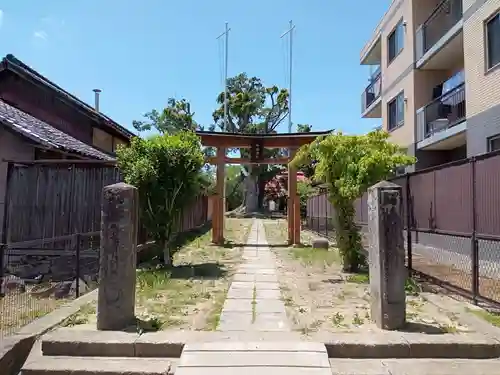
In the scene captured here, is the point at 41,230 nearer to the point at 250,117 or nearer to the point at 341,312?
the point at 341,312

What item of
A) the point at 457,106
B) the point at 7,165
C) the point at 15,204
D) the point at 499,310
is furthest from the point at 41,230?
the point at 457,106

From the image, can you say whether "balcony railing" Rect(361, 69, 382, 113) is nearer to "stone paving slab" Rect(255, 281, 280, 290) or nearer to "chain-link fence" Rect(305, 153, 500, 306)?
"chain-link fence" Rect(305, 153, 500, 306)

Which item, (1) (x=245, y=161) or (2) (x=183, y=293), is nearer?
(2) (x=183, y=293)

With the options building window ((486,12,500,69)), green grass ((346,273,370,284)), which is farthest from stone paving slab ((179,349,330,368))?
building window ((486,12,500,69))

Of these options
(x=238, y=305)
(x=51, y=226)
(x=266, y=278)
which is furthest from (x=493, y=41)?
(x=51, y=226)

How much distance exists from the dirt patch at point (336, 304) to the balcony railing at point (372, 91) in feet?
44.6

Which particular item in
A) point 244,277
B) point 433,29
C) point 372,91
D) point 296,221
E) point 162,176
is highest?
point 433,29

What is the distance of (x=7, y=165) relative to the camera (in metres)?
9.72

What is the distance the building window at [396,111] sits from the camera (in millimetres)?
17723

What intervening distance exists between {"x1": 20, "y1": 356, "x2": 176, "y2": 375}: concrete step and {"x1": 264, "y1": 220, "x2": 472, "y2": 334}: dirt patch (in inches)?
64.7

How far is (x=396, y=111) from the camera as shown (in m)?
18.7

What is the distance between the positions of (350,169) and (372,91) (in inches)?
620

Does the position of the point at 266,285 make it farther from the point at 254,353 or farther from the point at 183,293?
the point at 254,353

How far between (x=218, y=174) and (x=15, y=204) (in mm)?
7147
